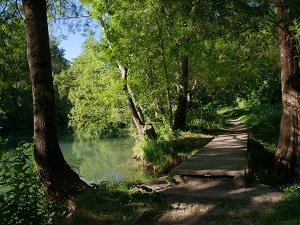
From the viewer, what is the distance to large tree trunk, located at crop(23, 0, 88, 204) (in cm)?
531

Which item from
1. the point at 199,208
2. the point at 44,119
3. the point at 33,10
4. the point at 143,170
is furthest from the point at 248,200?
the point at 143,170

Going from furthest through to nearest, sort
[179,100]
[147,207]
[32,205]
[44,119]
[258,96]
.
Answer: [258,96]
[179,100]
[44,119]
[147,207]
[32,205]

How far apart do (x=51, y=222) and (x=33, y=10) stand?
3499 mm

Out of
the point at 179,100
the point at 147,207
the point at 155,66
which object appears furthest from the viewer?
the point at 179,100

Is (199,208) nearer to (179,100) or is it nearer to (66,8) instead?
(66,8)

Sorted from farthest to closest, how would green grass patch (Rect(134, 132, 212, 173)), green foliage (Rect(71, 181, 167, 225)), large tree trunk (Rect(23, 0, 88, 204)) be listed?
green grass patch (Rect(134, 132, 212, 173)), large tree trunk (Rect(23, 0, 88, 204)), green foliage (Rect(71, 181, 167, 225))

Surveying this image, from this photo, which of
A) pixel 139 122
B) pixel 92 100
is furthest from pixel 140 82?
pixel 92 100

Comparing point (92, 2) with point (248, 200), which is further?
point (92, 2)

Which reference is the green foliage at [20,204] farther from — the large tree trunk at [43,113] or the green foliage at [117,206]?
the large tree trunk at [43,113]

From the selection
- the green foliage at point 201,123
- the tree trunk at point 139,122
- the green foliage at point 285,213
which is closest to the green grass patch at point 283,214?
the green foliage at point 285,213

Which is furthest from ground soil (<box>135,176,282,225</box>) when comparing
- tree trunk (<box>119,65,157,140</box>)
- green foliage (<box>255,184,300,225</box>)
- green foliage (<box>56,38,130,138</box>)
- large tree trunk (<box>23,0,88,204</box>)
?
green foliage (<box>56,38,130,138</box>)

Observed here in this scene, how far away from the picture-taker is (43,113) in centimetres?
539

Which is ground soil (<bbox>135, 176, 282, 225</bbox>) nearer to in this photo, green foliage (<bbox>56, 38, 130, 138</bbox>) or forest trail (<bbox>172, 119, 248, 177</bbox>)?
forest trail (<bbox>172, 119, 248, 177</bbox>)

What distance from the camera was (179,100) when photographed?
47.6 ft
